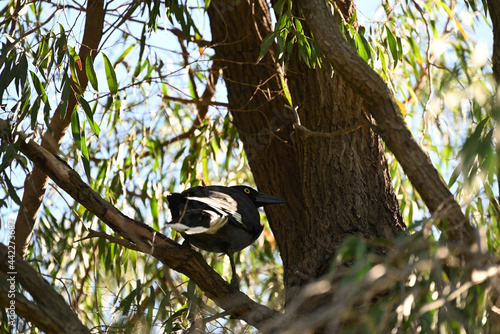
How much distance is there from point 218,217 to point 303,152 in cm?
62

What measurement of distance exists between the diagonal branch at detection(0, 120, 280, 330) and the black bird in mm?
169

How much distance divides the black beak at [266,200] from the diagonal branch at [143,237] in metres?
0.78

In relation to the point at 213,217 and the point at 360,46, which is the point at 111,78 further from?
the point at 360,46

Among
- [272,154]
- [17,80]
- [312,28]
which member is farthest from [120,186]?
[312,28]

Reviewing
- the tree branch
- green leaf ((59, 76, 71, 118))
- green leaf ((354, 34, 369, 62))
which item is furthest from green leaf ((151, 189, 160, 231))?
the tree branch

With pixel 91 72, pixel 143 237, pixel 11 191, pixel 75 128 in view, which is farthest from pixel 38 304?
pixel 91 72

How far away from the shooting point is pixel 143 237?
2.18 m

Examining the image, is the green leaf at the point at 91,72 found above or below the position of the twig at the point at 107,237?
above

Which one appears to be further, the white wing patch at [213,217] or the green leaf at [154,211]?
the green leaf at [154,211]

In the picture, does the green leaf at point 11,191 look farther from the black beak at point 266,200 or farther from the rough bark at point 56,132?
the black beak at point 266,200

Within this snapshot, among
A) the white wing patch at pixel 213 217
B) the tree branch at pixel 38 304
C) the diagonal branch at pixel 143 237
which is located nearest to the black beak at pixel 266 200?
the white wing patch at pixel 213 217

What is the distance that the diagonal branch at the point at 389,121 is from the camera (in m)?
1.74

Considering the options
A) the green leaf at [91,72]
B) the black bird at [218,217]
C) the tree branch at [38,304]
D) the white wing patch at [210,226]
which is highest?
the green leaf at [91,72]

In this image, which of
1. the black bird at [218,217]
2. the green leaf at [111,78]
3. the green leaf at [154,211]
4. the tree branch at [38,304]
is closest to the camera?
the tree branch at [38,304]
